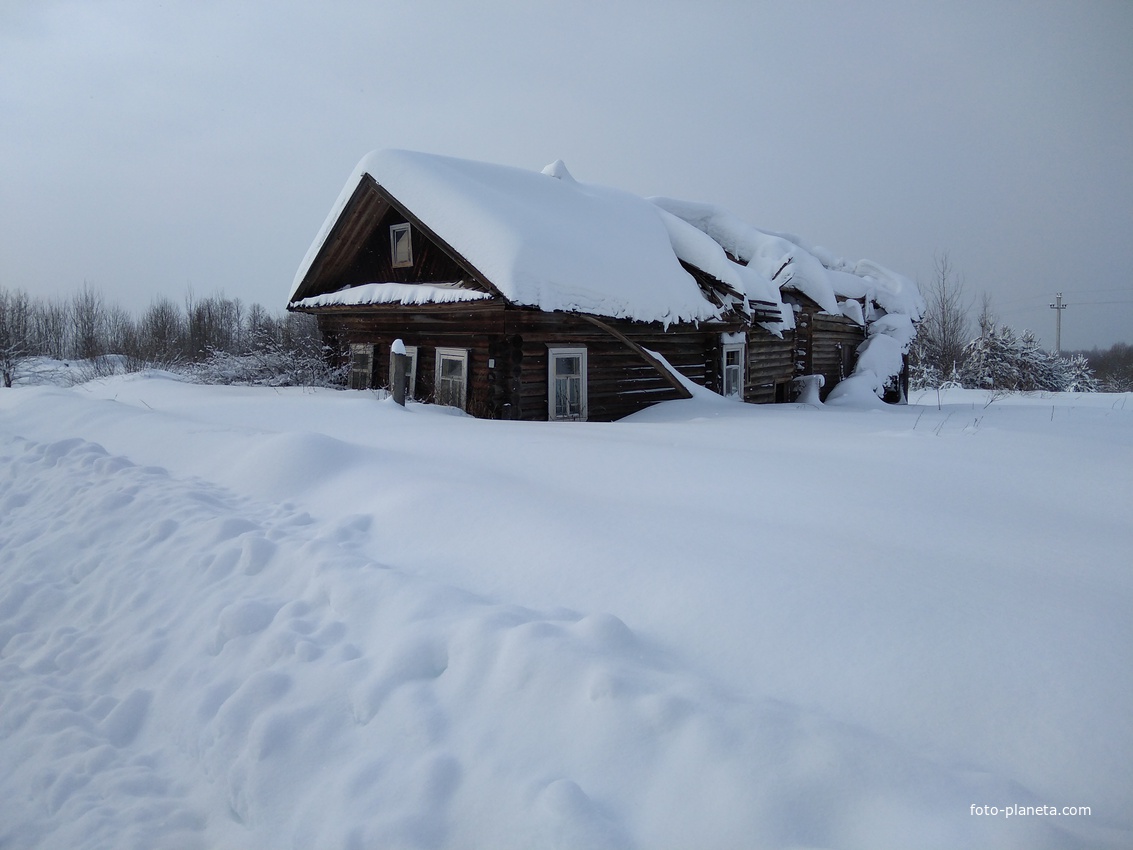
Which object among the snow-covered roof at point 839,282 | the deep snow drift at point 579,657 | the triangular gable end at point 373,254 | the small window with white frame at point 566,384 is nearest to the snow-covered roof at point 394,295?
the triangular gable end at point 373,254

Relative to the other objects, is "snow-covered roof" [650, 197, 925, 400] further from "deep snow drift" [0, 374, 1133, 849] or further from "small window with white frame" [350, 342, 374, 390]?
"deep snow drift" [0, 374, 1133, 849]

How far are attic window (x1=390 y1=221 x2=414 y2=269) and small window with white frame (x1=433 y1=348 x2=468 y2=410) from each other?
7.02 ft

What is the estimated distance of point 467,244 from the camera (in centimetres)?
1020

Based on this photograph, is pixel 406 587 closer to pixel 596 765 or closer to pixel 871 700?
pixel 596 765

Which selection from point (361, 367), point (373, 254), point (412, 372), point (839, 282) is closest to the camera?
point (412, 372)

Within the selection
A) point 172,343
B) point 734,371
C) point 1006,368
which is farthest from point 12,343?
point 1006,368

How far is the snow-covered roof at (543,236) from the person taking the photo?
10.0 m

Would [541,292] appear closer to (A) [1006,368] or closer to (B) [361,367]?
(B) [361,367]

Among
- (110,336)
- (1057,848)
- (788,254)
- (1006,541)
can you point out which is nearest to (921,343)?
(788,254)

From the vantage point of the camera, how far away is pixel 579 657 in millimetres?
2504

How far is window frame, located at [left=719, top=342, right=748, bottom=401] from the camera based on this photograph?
13.8 m

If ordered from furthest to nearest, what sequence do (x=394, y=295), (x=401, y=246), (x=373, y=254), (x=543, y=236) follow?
(x=373, y=254) → (x=401, y=246) → (x=394, y=295) → (x=543, y=236)

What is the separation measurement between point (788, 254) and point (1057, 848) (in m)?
15.0

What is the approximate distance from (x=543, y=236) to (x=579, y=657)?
29.8 feet
